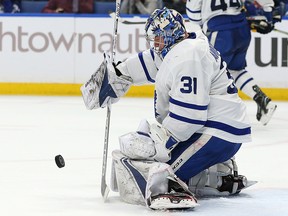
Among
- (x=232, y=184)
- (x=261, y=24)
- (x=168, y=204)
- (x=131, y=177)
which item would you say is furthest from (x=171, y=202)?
(x=261, y=24)

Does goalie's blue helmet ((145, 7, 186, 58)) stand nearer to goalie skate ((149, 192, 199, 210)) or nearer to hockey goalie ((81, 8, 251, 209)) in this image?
hockey goalie ((81, 8, 251, 209))

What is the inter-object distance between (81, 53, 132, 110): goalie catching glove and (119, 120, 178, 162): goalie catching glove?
314 millimetres

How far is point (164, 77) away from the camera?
10.7 feet

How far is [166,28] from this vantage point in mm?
3303

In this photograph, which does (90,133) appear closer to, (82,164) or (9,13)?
(82,164)

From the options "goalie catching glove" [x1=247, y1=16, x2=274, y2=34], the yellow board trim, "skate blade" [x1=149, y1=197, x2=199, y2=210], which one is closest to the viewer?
"skate blade" [x1=149, y1=197, x2=199, y2=210]

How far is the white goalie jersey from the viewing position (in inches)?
125

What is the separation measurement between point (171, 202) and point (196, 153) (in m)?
0.29

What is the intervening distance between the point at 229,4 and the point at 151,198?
3.23 meters

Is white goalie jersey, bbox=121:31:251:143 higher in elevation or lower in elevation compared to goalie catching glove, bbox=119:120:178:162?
higher

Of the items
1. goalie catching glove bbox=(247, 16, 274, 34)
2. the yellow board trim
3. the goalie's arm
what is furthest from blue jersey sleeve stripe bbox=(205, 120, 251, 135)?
the yellow board trim

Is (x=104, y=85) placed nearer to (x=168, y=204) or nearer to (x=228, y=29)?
(x=168, y=204)

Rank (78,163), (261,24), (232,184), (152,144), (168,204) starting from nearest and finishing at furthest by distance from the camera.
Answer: (168,204), (152,144), (232,184), (78,163), (261,24)

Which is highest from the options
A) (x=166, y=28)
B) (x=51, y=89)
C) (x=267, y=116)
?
(x=166, y=28)
